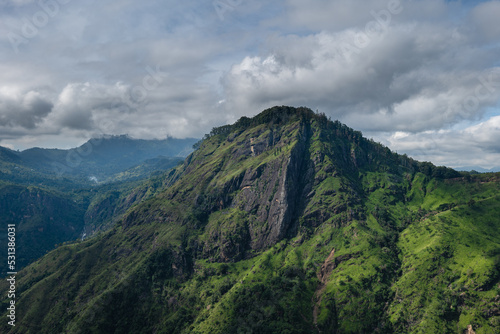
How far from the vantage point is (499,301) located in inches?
7864

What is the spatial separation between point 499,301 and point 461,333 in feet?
117

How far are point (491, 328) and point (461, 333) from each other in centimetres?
1870

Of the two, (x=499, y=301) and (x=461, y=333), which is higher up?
(x=499, y=301)

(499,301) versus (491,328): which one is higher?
(499,301)

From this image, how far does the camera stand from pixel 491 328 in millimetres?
190375

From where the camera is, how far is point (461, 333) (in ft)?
655

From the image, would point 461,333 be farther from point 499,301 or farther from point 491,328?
point 499,301

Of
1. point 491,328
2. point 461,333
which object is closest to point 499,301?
point 491,328

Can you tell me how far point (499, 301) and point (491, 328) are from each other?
71.7 feet
